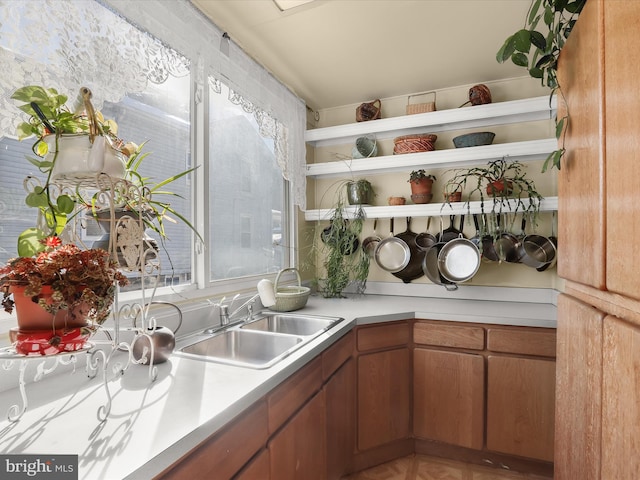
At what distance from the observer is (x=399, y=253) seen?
8.32ft

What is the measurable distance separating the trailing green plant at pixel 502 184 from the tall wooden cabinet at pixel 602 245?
4.13 feet

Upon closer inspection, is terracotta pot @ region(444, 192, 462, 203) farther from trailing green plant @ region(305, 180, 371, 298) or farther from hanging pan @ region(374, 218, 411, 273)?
trailing green plant @ region(305, 180, 371, 298)

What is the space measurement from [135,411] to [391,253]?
2028mm

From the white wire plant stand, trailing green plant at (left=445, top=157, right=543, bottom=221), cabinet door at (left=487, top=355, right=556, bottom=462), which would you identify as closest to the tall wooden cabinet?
cabinet door at (left=487, top=355, right=556, bottom=462)

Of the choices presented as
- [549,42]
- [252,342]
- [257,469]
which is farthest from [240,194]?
[549,42]

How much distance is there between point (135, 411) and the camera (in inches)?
32.5

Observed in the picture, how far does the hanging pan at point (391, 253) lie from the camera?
247cm

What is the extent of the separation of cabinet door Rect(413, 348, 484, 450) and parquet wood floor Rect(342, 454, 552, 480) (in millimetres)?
133

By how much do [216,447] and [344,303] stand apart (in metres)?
1.52

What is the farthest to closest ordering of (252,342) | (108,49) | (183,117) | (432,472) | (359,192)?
(359,192) → (432,472) → (183,117) → (252,342) → (108,49)

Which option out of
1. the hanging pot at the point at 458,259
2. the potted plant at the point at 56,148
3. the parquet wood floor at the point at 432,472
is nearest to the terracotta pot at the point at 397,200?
the hanging pot at the point at 458,259

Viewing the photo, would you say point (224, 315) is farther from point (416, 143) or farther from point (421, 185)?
point (416, 143)

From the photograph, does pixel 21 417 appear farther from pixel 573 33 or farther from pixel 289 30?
pixel 289 30

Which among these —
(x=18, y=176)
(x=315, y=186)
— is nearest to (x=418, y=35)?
(x=315, y=186)
